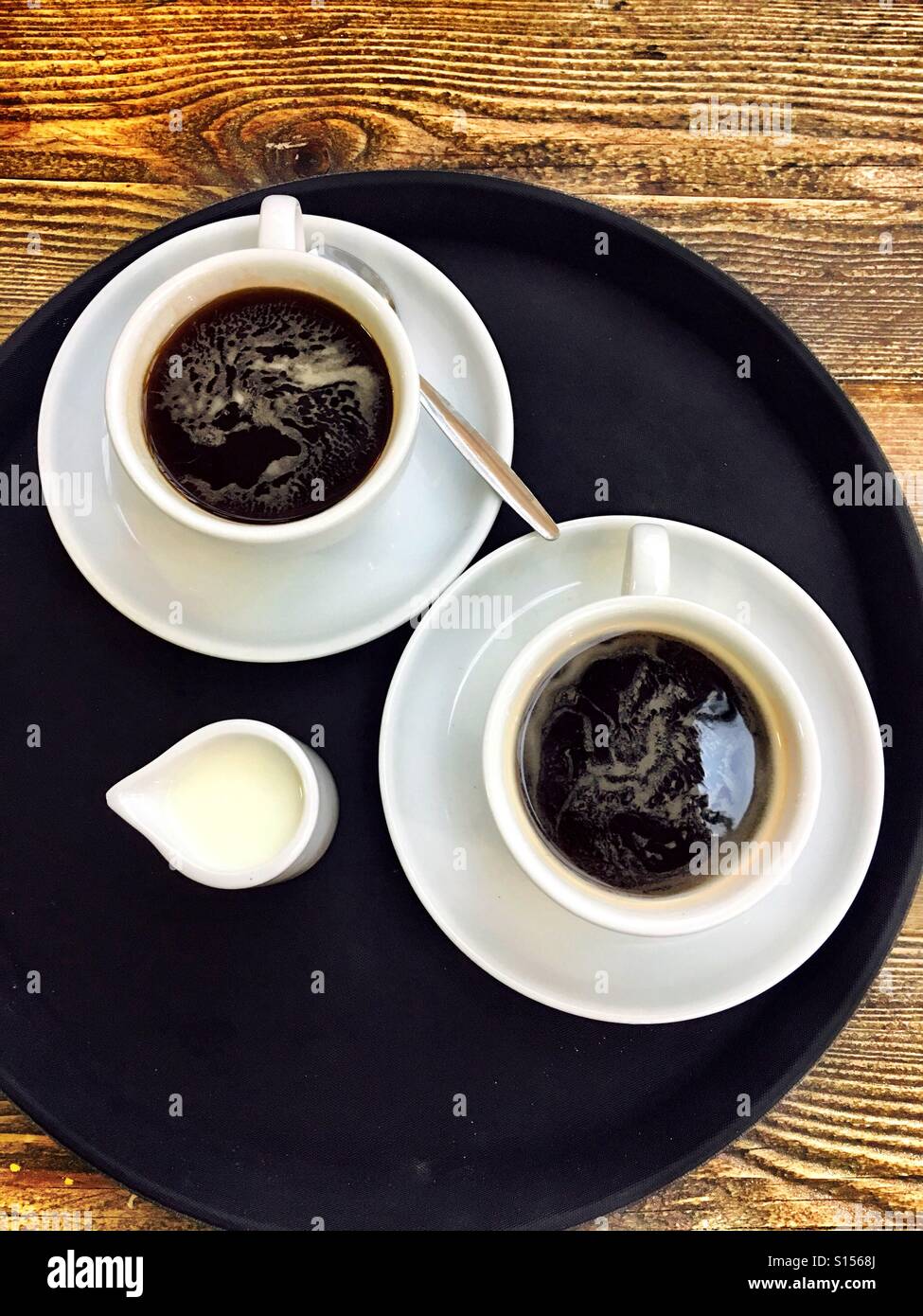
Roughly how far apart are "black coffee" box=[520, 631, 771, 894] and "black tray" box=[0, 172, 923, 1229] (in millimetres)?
217

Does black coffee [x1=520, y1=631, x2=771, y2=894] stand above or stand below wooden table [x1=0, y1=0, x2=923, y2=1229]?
below

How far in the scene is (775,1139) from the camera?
1218mm

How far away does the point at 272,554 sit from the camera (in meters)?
1.01

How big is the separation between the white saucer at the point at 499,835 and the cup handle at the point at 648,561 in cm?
8

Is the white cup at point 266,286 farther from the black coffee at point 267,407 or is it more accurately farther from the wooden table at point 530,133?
the wooden table at point 530,133

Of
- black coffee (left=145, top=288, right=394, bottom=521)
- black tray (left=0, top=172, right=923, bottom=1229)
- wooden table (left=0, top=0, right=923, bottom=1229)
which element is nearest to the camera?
black coffee (left=145, top=288, right=394, bottom=521)

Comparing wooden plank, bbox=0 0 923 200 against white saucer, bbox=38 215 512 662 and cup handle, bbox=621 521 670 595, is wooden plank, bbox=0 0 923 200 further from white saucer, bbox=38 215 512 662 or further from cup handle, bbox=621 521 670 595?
cup handle, bbox=621 521 670 595

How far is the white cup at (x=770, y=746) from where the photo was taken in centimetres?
89

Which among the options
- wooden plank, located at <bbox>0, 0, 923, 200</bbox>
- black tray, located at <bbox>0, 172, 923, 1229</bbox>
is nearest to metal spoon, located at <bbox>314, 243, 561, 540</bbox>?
black tray, located at <bbox>0, 172, 923, 1229</bbox>

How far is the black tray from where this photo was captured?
1.09 meters

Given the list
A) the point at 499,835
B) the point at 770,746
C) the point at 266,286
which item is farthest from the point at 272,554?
the point at 770,746

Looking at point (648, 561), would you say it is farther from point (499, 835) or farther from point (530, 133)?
point (530, 133)

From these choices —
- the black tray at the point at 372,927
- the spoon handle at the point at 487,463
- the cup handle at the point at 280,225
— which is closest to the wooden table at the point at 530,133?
the black tray at the point at 372,927
